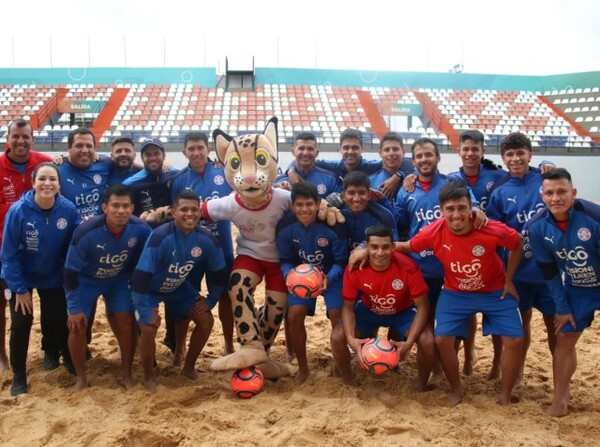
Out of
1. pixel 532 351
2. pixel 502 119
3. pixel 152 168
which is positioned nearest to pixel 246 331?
pixel 152 168

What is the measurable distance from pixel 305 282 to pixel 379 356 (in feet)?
2.69

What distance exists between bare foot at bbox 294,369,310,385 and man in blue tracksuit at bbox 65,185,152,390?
1423mm

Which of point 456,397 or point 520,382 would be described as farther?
point 520,382

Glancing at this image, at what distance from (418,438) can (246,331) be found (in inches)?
70.6

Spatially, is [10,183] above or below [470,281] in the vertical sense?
above

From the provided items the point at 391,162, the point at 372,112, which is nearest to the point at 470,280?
the point at 391,162

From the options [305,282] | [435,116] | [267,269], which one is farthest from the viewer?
[435,116]

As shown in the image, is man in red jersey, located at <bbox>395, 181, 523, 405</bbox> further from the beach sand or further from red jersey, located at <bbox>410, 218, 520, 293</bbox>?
the beach sand

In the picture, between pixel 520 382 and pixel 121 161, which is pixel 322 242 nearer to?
pixel 520 382

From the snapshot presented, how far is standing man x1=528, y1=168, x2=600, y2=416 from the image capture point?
386cm

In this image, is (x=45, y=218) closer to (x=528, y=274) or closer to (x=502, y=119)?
(x=528, y=274)

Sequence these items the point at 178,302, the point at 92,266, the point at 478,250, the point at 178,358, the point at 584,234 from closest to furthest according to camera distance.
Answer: the point at 584,234, the point at 478,250, the point at 92,266, the point at 178,302, the point at 178,358

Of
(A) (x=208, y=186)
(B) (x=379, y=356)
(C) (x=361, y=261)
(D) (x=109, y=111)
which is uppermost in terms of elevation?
(D) (x=109, y=111)

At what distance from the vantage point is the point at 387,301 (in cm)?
445
